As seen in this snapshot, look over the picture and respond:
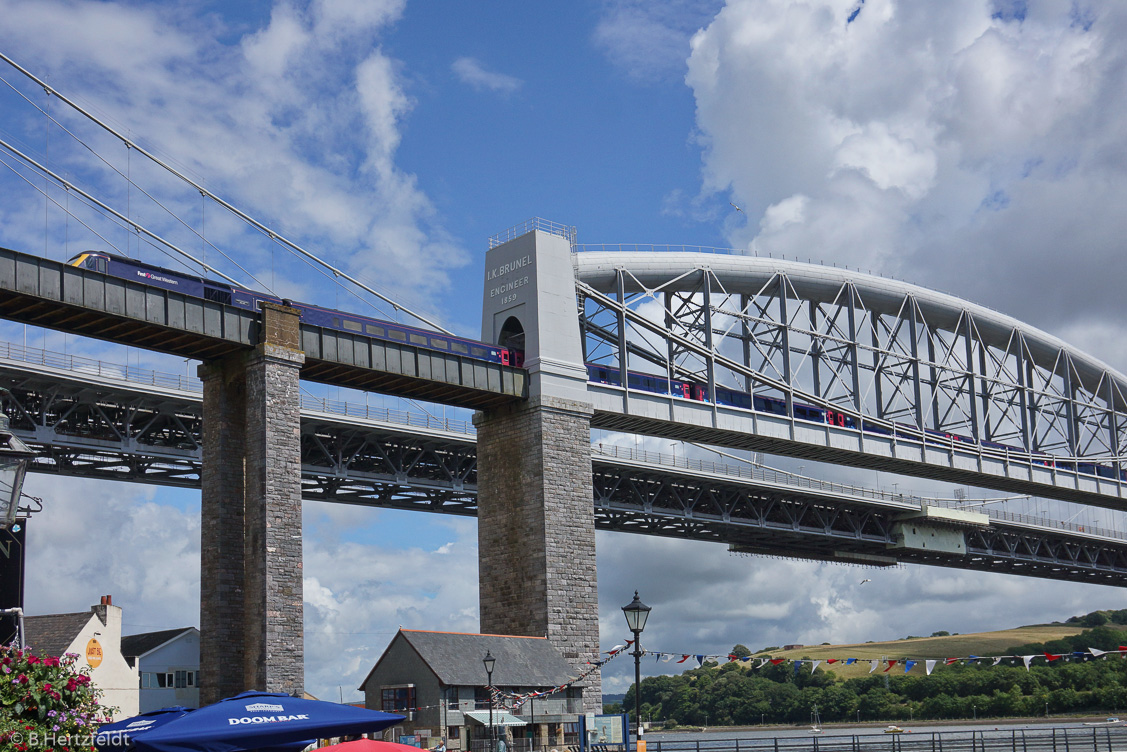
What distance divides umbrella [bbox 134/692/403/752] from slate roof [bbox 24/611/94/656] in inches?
1190

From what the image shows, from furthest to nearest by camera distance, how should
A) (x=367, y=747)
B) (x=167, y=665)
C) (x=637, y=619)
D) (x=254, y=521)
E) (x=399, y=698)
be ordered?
1. (x=167, y=665)
2. (x=399, y=698)
3. (x=254, y=521)
4. (x=637, y=619)
5. (x=367, y=747)

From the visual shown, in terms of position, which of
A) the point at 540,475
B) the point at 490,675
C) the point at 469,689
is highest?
the point at 540,475

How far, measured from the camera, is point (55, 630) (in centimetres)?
4556

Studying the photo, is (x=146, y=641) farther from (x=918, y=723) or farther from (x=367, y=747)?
(x=918, y=723)

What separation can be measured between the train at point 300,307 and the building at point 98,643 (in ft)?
44.6

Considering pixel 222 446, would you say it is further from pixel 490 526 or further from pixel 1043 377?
pixel 1043 377

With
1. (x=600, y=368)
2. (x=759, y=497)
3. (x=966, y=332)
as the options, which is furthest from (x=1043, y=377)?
(x=600, y=368)

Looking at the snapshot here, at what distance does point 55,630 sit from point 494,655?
1747 centimetres

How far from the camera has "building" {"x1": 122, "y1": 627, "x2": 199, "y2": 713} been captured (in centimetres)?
5347

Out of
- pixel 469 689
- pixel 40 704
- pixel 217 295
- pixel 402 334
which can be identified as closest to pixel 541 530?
pixel 469 689

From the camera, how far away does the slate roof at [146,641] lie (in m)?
54.3

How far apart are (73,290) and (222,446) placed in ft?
24.8

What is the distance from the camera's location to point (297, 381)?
1695 inches

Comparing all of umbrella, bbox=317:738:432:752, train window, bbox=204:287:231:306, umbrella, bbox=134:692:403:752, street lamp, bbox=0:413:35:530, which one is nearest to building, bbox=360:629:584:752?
train window, bbox=204:287:231:306
